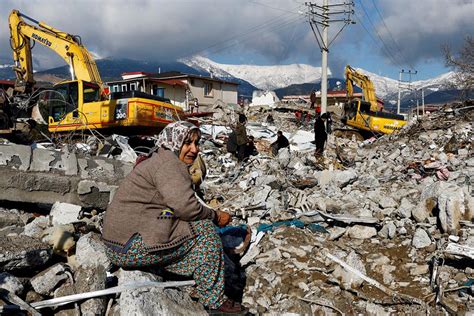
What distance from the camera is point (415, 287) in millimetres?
3455

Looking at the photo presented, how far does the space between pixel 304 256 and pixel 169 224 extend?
1798 millimetres

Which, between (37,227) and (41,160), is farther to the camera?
(41,160)

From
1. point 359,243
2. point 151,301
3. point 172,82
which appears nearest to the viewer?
point 151,301

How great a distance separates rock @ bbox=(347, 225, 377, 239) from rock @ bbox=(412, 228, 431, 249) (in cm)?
45

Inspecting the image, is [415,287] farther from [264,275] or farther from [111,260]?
[111,260]

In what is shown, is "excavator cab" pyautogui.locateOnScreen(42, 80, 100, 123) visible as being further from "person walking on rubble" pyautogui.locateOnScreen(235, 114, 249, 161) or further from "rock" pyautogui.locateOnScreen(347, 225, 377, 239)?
"rock" pyautogui.locateOnScreen(347, 225, 377, 239)

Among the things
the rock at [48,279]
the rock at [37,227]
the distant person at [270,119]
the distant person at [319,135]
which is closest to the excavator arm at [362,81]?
the distant person at [270,119]

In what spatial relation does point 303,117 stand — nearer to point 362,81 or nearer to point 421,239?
point 362,81

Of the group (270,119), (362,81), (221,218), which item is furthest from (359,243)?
(362,81)

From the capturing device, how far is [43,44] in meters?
12.8

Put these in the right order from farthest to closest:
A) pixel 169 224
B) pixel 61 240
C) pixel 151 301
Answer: pixel 61 240 → pixel 169 224 → pixel 151 301

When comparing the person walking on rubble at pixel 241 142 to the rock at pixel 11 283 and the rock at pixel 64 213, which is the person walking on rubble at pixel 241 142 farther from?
the rock at pixel 11 283

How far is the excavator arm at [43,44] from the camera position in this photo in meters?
12.4

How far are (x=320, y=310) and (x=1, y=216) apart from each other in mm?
3066
